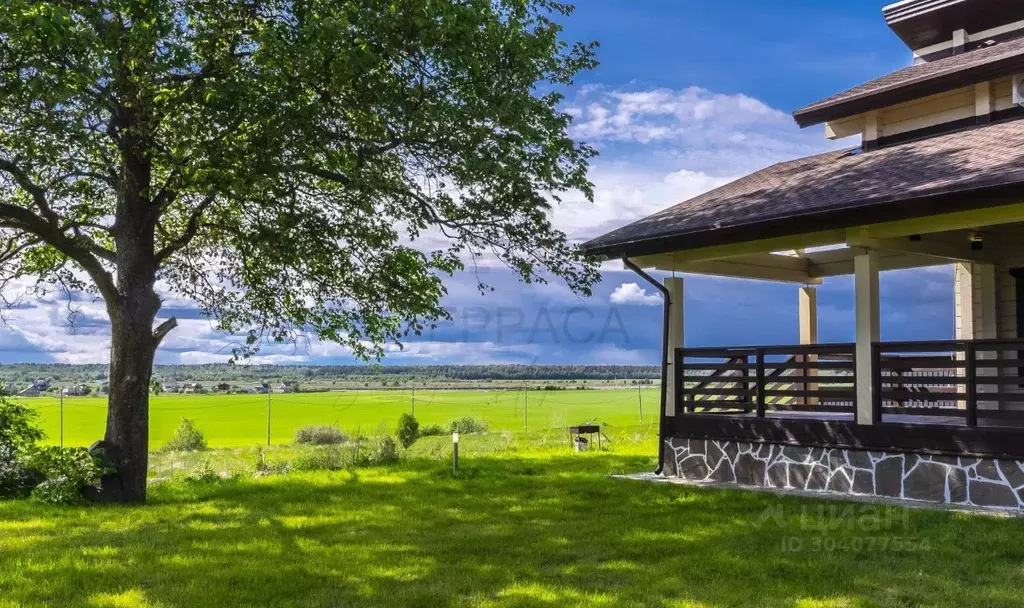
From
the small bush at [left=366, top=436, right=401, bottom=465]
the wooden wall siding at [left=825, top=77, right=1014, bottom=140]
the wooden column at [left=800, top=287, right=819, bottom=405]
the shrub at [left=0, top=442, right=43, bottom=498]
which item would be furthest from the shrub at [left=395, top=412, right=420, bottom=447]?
the wooden wall siding at [left=825, top=77, right=1014, bottom=140]

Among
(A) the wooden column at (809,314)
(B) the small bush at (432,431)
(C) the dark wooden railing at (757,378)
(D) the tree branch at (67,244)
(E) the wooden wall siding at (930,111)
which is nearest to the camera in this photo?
(C) the dark wooden railing at (757,378)

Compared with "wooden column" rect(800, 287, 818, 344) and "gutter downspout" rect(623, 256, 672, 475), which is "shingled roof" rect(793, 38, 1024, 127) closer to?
"wooden column" rect(800, 287, 818, 344)

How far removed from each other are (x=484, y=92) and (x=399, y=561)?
5.29 metres

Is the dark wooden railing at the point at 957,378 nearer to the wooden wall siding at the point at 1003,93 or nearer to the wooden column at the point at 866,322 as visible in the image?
the wooden column at the point at 866,322

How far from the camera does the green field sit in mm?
40500

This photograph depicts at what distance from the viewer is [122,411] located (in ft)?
35.8

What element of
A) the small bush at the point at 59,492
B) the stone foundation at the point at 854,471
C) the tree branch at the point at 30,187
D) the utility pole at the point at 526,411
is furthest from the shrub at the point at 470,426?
the tree branch at the point at 30,187

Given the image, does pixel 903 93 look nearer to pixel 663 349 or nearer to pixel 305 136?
pixel 663 349

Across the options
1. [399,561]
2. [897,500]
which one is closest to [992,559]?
[897,500]

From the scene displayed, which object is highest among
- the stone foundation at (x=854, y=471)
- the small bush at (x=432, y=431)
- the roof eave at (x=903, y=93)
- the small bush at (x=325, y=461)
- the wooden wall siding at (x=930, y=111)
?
the roof eave at (x=903, y=93)

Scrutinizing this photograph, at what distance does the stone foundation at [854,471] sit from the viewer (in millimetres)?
8391

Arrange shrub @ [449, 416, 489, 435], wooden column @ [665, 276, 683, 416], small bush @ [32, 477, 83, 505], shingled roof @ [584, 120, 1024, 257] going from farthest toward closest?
shrub @ [449, 416, 489, 435] < wooden column @ [665, 276, 683, 416] < small bush @ [32, 477, 83, 505] < shingled roof @ [584, 120, 1024, 257]

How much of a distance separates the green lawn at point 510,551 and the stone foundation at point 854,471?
677 millimetres

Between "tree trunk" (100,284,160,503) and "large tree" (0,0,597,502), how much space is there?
0.02 m
